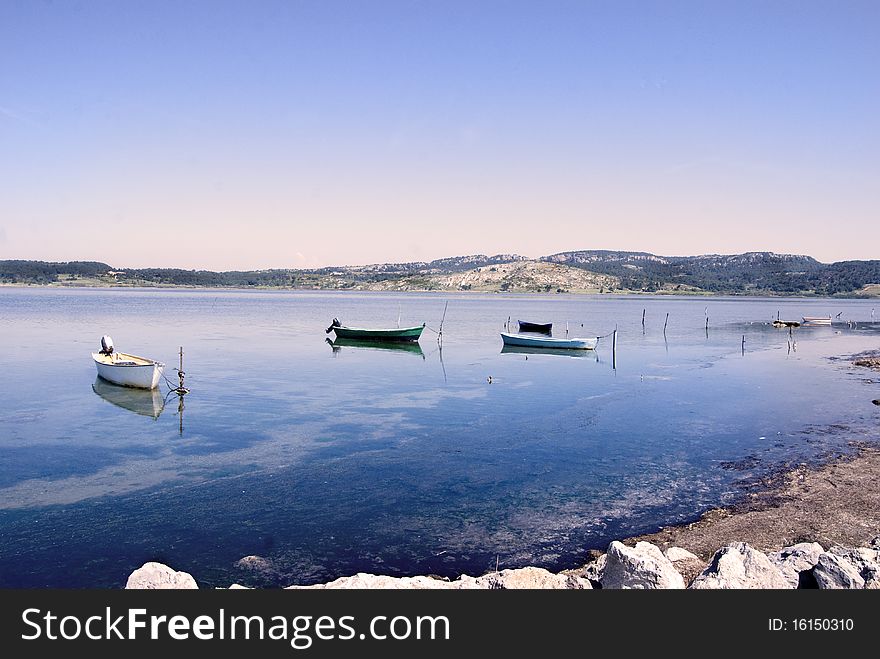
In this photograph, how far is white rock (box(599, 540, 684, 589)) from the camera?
10.1 m

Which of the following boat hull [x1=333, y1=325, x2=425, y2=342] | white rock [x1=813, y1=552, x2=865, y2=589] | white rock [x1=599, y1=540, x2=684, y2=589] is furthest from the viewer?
boat hull [x1=333, y1=325, x2=425, y2=342]

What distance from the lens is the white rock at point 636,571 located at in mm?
10094

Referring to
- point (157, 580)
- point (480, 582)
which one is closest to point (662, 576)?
point (480, 582)

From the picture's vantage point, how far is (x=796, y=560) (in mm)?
11594

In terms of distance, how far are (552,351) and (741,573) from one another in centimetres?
4912

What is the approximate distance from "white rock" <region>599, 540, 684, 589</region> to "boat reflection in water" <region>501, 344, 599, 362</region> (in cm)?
4401

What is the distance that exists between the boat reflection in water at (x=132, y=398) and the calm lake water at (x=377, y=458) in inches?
7.0

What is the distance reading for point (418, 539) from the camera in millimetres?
15016

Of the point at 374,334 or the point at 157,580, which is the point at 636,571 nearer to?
the point at 157,580

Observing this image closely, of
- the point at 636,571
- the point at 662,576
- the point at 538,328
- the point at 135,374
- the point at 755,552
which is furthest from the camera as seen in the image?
the point at 538,328

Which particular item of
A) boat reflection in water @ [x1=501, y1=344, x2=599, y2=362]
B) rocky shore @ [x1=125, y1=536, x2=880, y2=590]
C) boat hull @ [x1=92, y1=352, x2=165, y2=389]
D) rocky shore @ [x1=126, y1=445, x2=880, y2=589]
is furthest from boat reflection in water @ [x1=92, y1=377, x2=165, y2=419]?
boat reflection in water @ [x1=501, y1=344, x2=599, y2=362]

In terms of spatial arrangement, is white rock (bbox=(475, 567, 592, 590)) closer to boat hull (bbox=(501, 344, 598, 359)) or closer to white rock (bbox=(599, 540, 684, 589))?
white rock (bbox=(599, 540, 684, 589))

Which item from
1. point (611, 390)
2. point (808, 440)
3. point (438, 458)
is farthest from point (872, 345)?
point (438, 458)

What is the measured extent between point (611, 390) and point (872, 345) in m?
45.2
